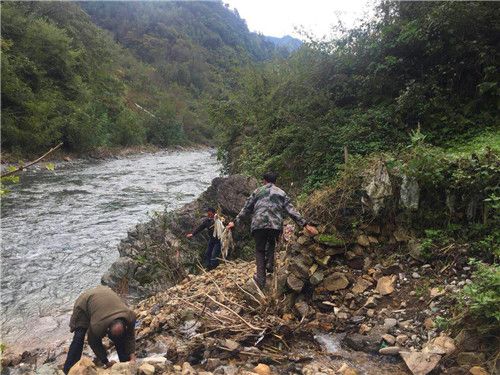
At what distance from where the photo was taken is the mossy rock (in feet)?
20.0

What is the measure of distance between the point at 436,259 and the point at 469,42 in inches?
242

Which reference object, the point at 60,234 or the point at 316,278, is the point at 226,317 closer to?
the point at 316,278

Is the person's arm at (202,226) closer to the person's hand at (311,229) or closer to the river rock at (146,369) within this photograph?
the person's hand at (311,229)

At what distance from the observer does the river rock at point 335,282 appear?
5742 mm

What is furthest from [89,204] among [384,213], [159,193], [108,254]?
[384,213]

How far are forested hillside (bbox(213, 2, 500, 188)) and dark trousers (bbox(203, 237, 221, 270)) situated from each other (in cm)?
264

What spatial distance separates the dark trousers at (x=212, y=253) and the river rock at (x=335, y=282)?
3.66 meters

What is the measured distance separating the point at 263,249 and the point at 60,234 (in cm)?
936

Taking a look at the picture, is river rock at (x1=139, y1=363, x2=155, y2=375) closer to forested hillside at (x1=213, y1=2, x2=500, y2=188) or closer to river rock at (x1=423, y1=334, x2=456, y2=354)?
river rock at (x1=423, y1=334, x2=456, y2=354)

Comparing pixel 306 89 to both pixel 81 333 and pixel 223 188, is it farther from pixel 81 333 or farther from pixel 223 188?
pixel 81 333

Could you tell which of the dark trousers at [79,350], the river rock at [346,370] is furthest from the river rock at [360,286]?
the dark trousers at [79,350]

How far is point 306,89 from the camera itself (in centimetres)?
1305

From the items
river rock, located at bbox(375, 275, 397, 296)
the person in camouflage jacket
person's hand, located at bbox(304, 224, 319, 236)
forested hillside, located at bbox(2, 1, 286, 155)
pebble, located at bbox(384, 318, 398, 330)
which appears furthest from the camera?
forested hillside, located at bbox(2, 1, 286, 155)

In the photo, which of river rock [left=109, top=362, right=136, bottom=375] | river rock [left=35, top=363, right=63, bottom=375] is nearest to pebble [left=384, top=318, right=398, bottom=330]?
river rock [left=109, top=362, right=136, bottom=375]
